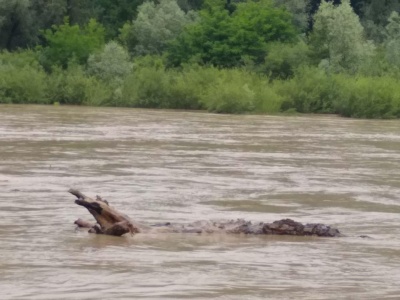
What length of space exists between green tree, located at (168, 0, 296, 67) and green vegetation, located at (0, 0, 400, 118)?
0.15 ft

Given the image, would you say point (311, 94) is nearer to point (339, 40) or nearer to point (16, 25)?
point (339, 40)

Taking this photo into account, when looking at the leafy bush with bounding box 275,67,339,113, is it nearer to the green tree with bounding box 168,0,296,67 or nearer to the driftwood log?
the green tree with bounding box 168,0,296,67

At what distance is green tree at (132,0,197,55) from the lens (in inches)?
2336

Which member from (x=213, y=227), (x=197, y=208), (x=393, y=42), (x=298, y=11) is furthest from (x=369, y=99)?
(x=213, y=227)

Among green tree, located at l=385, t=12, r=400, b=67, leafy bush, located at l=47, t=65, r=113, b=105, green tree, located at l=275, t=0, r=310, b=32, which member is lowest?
leafy bush, located at l=47, t=65, r=113, b=105

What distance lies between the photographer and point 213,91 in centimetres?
4569

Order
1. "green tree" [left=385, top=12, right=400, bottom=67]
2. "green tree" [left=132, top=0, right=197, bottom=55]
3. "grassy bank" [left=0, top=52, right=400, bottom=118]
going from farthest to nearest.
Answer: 1. "green tree" [left=132, top=0, right=197, bottom=55]
2. "green tree" [left=385, top=12, right=400, bottom=67]
3. "grassy bank" [left=0, top=52, right=400, bottom=118]

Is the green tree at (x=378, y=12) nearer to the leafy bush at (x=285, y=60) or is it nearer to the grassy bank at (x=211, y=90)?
the leafy bush at (x=285, y=60)

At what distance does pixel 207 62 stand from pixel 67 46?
6.97 meters

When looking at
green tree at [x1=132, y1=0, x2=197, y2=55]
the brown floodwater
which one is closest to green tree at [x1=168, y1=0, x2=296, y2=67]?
green tree at [x1=132, y1=0, x2=197, y2=55]

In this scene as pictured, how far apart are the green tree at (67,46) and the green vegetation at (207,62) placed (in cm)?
6

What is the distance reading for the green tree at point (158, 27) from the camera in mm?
59344

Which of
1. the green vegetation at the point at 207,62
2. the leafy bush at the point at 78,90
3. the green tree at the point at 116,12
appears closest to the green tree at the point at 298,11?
the green vegetation at the point at 207,62

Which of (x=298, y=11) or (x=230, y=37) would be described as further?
(x=298, y=11)
